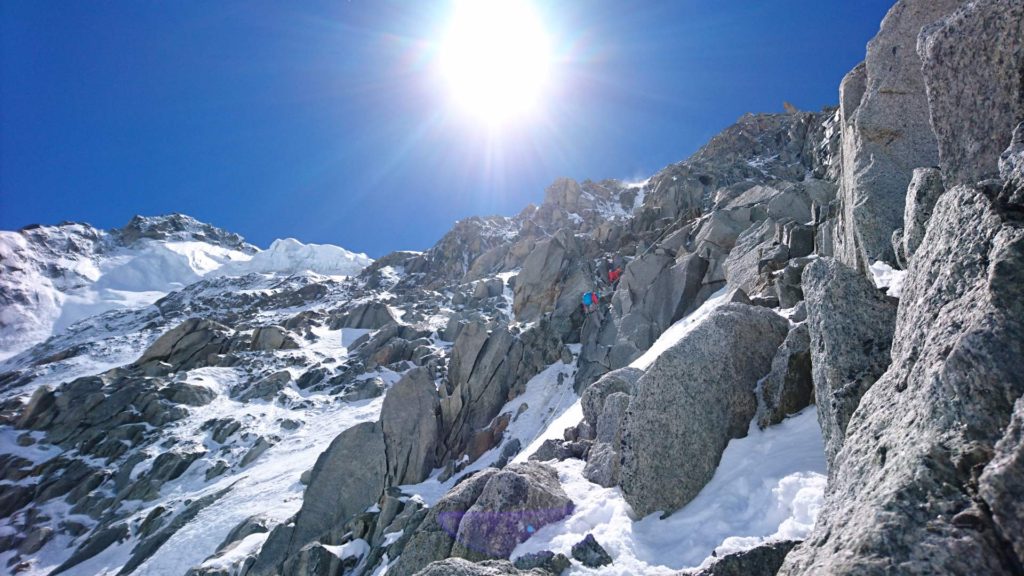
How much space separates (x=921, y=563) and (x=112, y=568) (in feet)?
157

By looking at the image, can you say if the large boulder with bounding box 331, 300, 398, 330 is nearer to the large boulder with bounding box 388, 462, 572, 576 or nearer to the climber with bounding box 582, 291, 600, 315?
the climber with bounding box 582, 291, 600, 315

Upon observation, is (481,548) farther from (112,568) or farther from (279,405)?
(279,405)

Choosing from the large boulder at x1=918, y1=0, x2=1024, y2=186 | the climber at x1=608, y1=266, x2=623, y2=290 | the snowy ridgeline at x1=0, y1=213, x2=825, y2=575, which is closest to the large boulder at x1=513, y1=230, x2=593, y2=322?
the climber at x1=608, y1=266, x2=623, y2=290

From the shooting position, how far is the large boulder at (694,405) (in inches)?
380

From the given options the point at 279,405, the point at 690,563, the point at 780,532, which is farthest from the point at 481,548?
the point at 279,405

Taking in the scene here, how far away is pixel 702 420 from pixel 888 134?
849cm

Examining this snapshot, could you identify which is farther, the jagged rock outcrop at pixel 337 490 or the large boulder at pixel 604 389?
the jagged rock outcrop at pixel 337 490

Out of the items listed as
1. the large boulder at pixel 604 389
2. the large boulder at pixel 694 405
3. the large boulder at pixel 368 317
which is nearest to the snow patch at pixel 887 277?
the large boulder at pixel 694 405

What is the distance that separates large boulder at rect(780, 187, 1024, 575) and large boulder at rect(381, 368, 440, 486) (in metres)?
30.1

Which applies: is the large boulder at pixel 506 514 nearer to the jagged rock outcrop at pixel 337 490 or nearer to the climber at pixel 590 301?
the jagged rock outcrop at pixel 337 490

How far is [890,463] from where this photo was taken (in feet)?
14.9

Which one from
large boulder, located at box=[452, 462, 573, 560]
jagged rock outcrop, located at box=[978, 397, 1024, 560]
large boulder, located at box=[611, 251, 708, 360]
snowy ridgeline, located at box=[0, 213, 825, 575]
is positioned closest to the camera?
jagged rock outcrop, located at box=[978, 397, 1024, 560]

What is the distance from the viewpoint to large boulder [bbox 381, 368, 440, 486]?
32000 mm

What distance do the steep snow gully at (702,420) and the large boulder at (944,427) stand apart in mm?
24
